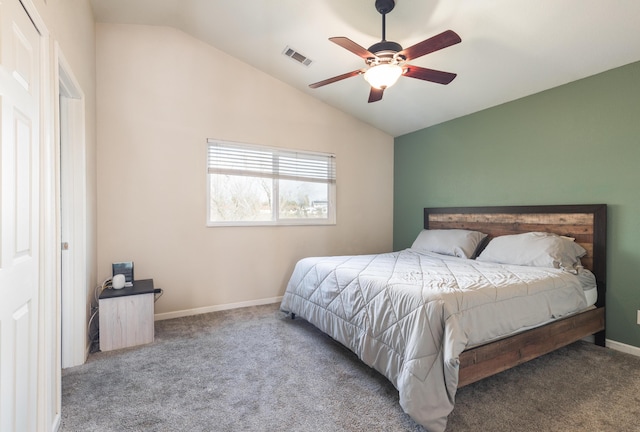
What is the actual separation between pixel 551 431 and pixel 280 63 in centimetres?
380

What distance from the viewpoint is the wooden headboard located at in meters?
2.72

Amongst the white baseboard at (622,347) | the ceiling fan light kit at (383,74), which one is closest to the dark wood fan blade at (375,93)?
the ceiling fan light kit at (383,74)

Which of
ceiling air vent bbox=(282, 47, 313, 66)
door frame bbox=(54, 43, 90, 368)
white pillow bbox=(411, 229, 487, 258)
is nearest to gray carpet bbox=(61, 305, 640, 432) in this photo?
door frame bbox=(54, 43, 90, 368)

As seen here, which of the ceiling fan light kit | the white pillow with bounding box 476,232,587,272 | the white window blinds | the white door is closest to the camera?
the white door

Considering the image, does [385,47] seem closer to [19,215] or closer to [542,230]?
[19,215]

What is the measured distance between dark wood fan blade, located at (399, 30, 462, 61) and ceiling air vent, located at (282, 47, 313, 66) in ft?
4.99

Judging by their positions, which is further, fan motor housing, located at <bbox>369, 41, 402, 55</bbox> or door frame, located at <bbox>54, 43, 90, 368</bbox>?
door frame, located at <bbox>54, 43, 90, 368</bbox>

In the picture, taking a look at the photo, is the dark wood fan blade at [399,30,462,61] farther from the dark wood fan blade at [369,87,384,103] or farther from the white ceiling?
the white ceiling

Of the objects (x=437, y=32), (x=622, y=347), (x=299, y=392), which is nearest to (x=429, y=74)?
(x=437, y=32)

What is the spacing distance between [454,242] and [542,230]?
0.81 meters

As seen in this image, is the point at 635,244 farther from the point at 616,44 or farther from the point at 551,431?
the point at 551,431

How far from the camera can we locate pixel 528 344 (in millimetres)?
2139

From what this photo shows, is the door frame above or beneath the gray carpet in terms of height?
above

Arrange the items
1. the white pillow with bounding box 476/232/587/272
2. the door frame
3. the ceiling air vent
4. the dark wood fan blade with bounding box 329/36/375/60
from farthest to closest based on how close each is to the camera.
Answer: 1. the ceiling air vent
2. the white pillow with bounding box 476/232/587/272
3. the door frame
4. the dark wood fan blade with bounding box 329/36/375/60
